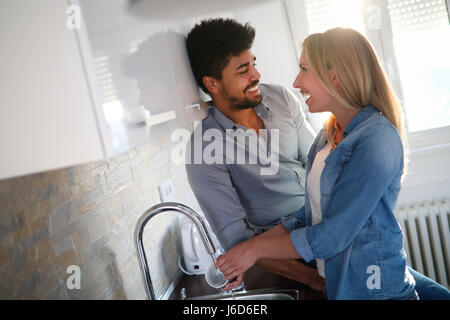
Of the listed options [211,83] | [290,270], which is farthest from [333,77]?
[290,270]

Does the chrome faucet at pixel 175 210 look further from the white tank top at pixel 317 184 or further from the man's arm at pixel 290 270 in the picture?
the white tank top at pixel 317 184


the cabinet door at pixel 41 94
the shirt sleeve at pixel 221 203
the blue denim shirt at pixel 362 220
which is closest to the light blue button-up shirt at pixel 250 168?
the shirt sleeve at pixel 221 203

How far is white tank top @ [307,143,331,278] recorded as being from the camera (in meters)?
1.16

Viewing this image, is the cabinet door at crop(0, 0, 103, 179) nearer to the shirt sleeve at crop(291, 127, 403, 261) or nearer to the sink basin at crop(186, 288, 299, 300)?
the shirt sleeve at crop(291, 127, 403, 261)

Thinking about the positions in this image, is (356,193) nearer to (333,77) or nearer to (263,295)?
(333,77)

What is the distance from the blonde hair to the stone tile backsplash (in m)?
0.74

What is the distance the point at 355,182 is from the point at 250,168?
52cm

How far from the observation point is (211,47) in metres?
1.36

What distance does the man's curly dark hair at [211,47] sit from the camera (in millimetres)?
1346

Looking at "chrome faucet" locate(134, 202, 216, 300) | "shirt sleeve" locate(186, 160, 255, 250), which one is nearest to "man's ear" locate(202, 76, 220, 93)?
"shirt sleeve" locate(186, 160, 255, 250)

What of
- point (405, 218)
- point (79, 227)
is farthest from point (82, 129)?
point (405, 218)

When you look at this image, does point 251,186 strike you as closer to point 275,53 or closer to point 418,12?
point 275,53

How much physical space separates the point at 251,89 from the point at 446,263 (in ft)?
4.83

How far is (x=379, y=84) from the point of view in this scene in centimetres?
103
